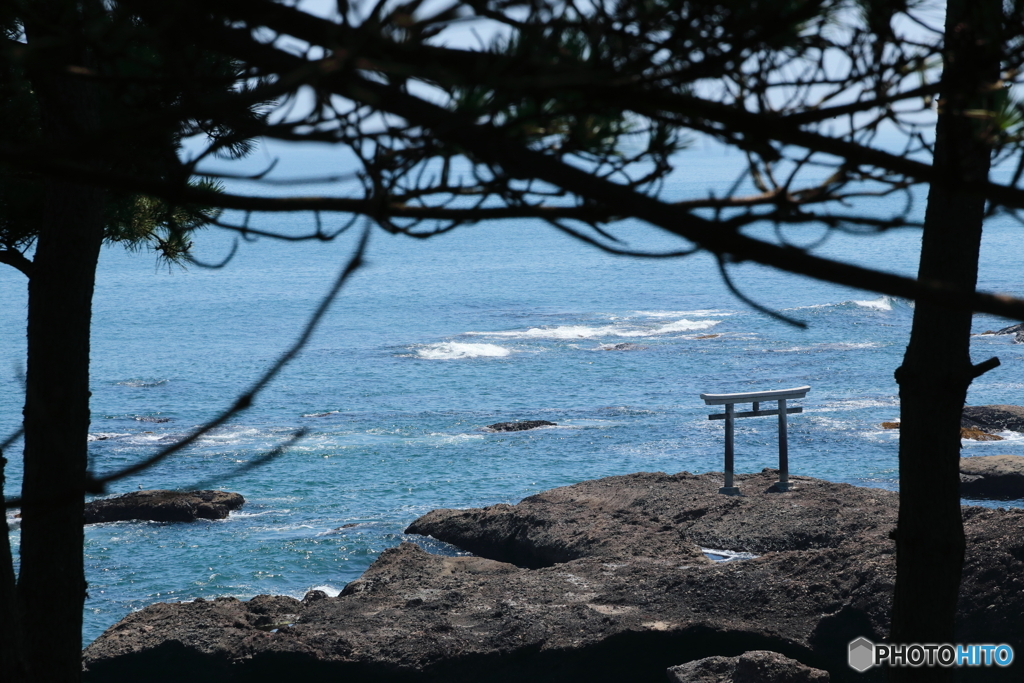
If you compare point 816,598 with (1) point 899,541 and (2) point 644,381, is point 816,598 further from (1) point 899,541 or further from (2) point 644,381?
(2) point 644,381

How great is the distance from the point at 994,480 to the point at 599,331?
23261 millimetres

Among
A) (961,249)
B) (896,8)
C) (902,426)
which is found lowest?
(902,426)

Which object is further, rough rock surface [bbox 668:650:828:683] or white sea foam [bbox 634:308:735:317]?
white sea foam [bbox 634:308:735:317]

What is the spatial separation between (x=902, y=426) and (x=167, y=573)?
40.2 ft

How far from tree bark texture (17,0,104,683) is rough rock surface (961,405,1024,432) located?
19.8 metres

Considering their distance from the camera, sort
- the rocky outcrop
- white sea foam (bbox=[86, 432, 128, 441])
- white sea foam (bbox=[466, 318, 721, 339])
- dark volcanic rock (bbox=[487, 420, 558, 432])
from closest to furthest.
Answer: white sea foam (bbox=[86, 432, 128, 441])
dark volcanic rock (bbox=[487, 420, 558, 432])
the rocky outcrop
white sea foam (bbox=[466, 318, 721, 339])

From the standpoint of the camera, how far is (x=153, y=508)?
17.0 m

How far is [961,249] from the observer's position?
4.82m

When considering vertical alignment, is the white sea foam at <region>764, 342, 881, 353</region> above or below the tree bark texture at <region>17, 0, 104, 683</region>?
below

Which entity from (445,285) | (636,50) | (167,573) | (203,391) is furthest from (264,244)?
(636,50)

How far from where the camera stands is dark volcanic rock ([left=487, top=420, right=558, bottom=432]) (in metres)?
23.6

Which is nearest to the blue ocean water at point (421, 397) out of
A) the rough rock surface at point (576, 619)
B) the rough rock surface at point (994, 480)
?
the rough rock surface at point (994, 480)

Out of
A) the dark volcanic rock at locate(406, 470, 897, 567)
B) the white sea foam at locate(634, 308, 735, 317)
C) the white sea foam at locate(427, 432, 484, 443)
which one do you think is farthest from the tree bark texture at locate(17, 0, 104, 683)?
the white sea foam at locate(634, 308, 735, 317)

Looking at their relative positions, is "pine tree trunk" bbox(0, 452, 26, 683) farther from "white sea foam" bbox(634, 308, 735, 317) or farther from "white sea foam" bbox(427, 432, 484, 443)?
"white sea foam" bbox(634, 308, 735, 317)
